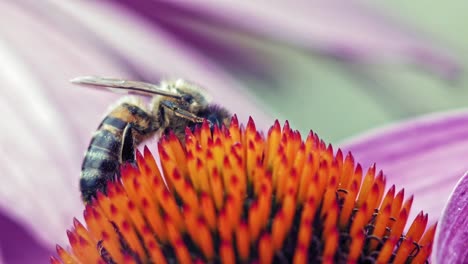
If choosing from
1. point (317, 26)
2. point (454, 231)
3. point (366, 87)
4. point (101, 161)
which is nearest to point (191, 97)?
point (101, 161)

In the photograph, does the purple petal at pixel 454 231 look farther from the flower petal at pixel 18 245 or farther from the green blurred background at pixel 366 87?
the green blurred background at pixel 366 87

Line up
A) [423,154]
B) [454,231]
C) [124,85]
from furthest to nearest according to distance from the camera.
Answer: [423,154], [124,85], [454,231]

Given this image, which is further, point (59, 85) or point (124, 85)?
point (59, 85)

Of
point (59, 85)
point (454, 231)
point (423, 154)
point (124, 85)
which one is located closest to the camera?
point (454, 231)

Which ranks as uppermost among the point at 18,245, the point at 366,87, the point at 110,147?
the point at 366,87

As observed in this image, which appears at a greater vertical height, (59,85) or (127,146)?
(59,85)

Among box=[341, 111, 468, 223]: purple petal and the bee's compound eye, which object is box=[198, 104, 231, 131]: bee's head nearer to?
the bee's compound eye

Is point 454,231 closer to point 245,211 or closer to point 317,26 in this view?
point 245,211
